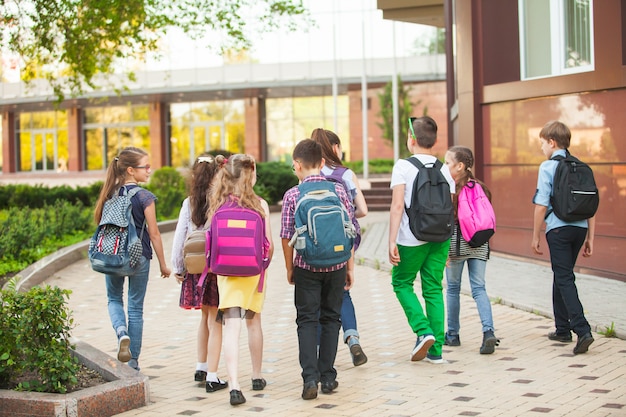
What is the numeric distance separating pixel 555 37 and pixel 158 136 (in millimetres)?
38550

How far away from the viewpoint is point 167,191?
2431cm

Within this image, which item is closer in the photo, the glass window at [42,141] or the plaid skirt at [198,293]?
the plaid skirt at [198,293]

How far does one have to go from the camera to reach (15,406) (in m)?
5.95

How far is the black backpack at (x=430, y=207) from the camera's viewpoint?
7.12 meters

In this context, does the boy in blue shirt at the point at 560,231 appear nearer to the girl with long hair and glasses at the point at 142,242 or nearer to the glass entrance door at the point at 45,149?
the girl with long hair and glasses at the point at 142,242

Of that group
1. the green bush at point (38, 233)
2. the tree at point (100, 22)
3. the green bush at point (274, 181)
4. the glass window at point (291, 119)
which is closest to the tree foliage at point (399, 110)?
the glass window at point (291, 119)

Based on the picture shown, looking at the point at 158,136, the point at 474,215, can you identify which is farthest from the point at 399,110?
the point at 474,215

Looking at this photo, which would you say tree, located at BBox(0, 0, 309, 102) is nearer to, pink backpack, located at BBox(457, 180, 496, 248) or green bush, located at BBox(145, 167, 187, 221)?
green bush, located at BBox(145, 167, 187, 221)

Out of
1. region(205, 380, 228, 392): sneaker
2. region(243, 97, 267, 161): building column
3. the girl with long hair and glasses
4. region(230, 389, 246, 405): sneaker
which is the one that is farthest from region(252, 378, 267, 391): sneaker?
region(243, 97, 267, 161): building column

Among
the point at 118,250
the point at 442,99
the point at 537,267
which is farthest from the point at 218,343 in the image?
the point at 442,99

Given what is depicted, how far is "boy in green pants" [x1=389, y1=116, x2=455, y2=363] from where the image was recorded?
7195mm

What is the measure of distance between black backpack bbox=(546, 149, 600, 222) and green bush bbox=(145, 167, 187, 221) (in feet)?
53.4

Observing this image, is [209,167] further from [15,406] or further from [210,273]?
[15,406]

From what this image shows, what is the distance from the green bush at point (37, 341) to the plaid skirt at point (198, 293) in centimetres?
90
